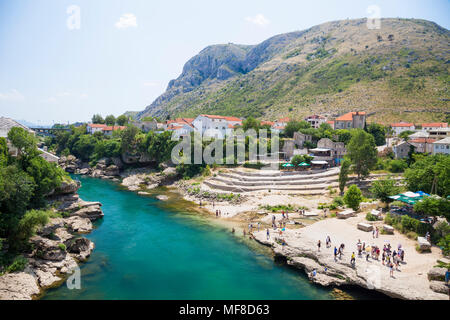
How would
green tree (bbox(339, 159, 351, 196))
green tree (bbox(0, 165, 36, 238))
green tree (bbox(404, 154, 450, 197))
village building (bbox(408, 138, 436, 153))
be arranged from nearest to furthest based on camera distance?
green tree (bbox(0, 165, 36, 238)) → green tree (bbox(404, 154, 450, 197)) → green tree (bbox(339, 159, 351, 196)) → village building (bbox(408, 138, 436, 153))

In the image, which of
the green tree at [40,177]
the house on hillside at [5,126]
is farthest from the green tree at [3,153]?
the house on hillside at [5,126]

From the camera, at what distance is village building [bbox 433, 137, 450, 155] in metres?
42.4

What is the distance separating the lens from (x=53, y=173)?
27.7 m

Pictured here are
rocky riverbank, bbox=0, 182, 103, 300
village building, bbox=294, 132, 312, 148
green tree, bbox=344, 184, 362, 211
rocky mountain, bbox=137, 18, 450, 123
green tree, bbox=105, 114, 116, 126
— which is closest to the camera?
rocky riverbank, bbox=0, 182, 103, 300

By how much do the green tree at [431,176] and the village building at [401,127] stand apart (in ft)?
145

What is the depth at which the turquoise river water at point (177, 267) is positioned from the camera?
17438 mm

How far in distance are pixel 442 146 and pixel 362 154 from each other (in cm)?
1649

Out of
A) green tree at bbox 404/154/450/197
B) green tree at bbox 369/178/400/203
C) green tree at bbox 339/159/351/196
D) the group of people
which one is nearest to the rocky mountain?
green tree at bbox 339/159/351/196

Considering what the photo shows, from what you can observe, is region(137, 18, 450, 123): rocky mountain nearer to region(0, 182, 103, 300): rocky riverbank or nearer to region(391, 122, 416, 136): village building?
region(391, 122, 416, 136): village building

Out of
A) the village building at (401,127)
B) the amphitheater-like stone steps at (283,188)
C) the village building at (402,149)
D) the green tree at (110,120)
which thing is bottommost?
the amphitheater-like stone steps at (283,188)

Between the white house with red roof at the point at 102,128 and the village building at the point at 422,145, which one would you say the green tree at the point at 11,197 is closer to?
the village building at the point at 422,145

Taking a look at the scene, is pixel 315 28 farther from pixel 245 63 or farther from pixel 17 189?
pixel 17 189

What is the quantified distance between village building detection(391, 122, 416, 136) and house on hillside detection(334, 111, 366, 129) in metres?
12.9
